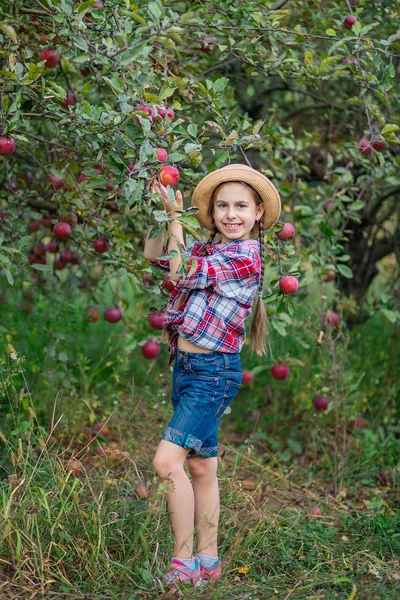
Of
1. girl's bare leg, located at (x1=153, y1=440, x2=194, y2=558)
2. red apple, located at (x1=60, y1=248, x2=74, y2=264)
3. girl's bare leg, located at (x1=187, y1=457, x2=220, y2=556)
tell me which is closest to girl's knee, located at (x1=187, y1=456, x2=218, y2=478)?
girl's bare leg, located at (x1=187, y1=457, x2=220, y2=556)

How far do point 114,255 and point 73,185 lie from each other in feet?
1.18

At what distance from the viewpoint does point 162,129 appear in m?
2.31

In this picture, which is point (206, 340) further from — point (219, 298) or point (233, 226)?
point (233, 226)

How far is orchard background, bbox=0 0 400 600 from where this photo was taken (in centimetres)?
246

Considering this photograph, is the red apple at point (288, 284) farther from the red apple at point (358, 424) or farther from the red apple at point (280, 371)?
the red apple at point (358, 424)

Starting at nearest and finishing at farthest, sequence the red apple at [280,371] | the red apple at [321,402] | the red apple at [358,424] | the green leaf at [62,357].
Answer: the green leaf at [62,357] < the red apple at [280,371] < the red apple at [321,402] < the red apple at [358,424]

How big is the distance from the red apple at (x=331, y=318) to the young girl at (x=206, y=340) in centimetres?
115

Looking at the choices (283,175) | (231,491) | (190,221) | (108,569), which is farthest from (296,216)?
(108,569)

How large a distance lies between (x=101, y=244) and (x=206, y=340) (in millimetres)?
759

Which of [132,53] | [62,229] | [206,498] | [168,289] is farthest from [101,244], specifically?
[132,53]

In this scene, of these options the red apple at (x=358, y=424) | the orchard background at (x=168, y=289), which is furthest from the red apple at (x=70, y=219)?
the red apple at (x=358, y=424)

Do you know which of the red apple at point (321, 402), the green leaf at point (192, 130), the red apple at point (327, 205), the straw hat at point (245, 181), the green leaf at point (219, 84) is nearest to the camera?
the green leaf at point (192, 130)

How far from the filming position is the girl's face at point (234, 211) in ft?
8.52

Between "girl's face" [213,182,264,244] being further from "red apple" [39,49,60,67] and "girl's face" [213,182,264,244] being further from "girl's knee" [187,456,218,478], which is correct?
"red apple" [39,49,60,67]
